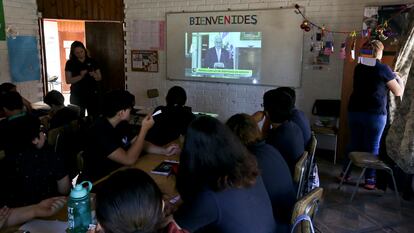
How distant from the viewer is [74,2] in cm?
552

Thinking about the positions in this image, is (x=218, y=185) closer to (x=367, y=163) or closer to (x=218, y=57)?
(x=367, y=163)

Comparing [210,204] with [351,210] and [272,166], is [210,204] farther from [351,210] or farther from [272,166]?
[351,210]

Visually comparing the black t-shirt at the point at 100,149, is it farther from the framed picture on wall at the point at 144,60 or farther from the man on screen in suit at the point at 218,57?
the framed picture on wall at the point at 144,60

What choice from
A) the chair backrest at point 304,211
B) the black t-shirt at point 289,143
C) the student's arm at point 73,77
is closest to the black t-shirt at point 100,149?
the black t-shirt at point 289,143

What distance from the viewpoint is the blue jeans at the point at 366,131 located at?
3.69 meters

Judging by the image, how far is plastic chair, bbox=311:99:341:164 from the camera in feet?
14.9

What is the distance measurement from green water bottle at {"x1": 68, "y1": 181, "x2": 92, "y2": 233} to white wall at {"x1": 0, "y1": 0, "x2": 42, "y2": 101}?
4.37 m

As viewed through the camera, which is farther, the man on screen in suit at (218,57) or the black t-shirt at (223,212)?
the man on screen in suit at (218,57)

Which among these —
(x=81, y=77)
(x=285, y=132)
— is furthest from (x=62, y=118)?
(x=285, y=132)

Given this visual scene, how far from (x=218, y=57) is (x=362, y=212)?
2.97m

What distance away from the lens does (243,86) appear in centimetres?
523

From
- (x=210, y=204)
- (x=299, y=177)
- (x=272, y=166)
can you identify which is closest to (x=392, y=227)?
(x=299, y=177)

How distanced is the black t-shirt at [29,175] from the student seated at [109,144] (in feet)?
1.41

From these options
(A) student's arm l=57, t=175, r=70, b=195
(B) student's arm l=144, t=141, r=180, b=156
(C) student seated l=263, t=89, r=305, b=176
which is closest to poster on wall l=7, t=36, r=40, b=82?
(B) student's arm l=144, t=141, r=180, b=156
